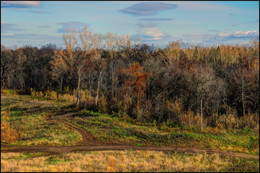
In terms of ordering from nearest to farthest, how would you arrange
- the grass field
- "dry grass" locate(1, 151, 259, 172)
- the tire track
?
"dry grass" locate(1, 151, 259, 172), the grass field, the tire track

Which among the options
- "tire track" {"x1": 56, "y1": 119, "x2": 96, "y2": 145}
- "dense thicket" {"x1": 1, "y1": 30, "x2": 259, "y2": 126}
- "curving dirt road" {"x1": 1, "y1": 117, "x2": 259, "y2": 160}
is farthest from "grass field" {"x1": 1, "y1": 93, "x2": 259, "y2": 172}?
"dense thicket" {"x1": 1, "y1": 30, "x2": 259, "y2": 126}

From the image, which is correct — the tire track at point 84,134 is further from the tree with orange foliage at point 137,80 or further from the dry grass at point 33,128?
the tree with orange foliage at point 137,80

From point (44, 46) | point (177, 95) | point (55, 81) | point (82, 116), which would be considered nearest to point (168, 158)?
point (82, 116)

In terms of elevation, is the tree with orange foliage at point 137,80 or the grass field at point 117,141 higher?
the tree with orange foliage at point 137,80

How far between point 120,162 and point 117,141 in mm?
7572

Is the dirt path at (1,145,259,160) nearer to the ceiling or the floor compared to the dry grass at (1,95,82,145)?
nearer to the floor

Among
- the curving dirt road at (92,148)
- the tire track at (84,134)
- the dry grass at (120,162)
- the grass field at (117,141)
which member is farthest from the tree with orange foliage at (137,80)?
the dry grass at (120,162)

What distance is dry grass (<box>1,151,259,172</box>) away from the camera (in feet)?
60.0

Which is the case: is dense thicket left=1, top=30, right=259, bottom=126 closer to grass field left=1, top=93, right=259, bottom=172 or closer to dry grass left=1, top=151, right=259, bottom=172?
grass field left=1, top=93, right=259, bottom=172

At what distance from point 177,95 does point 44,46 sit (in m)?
78.5

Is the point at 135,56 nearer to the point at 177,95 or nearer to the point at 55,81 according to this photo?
the point at 55,81

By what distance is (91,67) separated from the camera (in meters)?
60.2

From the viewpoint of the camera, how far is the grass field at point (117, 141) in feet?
64.2

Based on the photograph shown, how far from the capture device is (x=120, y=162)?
20562 mm
